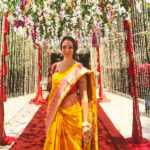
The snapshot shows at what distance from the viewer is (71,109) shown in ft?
3.66

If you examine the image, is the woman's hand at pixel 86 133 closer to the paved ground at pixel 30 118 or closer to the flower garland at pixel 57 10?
the paved ground at pixel 30 118

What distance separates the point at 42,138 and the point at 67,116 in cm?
175

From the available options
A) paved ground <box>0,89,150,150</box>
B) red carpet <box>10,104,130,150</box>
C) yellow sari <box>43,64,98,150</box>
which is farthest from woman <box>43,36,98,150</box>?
paved ground <box>0,89,150,150</box>

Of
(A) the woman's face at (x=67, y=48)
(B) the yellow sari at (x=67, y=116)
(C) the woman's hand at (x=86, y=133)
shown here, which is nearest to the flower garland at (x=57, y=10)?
(A) the woman's face at (x=67, y=48)

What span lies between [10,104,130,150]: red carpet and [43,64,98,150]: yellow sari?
4.17 ft

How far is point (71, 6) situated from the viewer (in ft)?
9.63

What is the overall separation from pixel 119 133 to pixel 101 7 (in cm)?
248

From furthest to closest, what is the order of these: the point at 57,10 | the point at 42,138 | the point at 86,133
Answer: the point at 57,10 < the point at 42,138 < the point at 86,133

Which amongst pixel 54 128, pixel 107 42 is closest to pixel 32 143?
pixel 54 128

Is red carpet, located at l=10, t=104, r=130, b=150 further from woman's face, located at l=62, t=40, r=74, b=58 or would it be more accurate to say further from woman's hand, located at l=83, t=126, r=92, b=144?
woman's face, located at l=62, t=40, r=74, b=58

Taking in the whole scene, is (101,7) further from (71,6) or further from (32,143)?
(32,143)

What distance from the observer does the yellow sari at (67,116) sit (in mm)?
1087

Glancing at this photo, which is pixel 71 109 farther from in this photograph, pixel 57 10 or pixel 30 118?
pixel 30 118

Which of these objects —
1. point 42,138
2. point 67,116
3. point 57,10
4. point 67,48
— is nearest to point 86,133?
point 67,116
